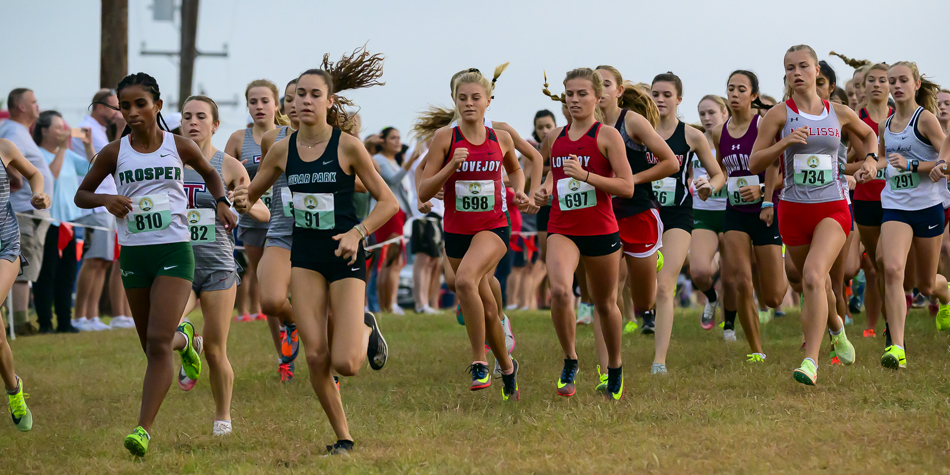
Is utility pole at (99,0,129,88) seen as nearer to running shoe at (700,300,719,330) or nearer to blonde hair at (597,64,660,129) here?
running shoe at (700,300,719,330)

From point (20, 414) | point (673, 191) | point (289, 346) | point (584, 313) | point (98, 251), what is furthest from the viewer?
point (98, 251)

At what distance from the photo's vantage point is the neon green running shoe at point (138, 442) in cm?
532

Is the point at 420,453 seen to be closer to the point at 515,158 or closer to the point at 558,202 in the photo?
the point at 558,202

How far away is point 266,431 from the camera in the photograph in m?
6.15

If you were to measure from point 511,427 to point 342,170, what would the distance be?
180cm

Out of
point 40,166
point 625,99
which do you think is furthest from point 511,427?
point 40,166

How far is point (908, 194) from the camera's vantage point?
7.72m

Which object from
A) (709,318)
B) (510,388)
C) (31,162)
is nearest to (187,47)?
(31,162)

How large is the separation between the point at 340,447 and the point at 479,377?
1587 millimetres

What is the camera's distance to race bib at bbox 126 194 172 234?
559cm

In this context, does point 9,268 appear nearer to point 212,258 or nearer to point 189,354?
point 189,354

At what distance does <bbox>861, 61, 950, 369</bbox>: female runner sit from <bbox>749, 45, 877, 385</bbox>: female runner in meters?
0.45

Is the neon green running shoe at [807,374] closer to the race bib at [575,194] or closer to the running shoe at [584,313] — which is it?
the race bib at [575,194]

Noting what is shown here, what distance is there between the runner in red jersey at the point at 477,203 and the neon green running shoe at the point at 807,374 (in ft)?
6.03
